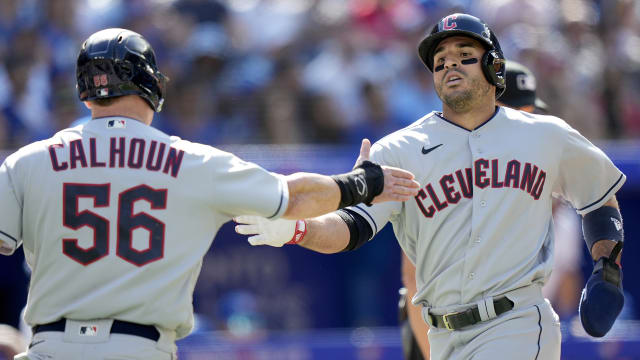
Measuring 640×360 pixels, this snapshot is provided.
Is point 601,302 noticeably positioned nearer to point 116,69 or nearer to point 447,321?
point 447,321

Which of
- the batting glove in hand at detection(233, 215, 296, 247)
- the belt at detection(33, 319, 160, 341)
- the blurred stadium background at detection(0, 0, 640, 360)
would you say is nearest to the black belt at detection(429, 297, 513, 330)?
the batting glove in hand at detection(233, 215, 296, 247)

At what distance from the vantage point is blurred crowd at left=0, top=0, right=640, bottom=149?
29.6ft

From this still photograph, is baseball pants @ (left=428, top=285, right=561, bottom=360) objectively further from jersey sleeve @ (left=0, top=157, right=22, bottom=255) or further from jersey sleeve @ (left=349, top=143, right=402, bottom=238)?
jersey sleeve @ (left=0, top=157, right=22, bottom=255)

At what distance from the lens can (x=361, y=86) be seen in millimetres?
9547

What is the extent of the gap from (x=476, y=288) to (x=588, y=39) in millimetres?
7258

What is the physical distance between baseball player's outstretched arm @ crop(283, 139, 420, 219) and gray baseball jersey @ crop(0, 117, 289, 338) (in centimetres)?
21

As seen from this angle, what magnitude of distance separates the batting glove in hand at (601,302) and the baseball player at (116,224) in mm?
1463

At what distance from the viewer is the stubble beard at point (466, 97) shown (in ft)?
14.6

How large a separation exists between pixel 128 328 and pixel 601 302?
2.04m

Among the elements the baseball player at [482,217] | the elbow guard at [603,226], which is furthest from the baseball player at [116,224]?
the elbow guard at [603,226]

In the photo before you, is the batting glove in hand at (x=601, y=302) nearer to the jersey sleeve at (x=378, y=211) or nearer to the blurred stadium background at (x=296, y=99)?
the jersey sleeve at (x=378, y=211)

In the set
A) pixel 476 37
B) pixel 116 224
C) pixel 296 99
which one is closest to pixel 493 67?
pixel 476 37

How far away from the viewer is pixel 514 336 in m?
4.16

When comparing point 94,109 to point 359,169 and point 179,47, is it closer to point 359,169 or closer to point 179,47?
point 359,169
